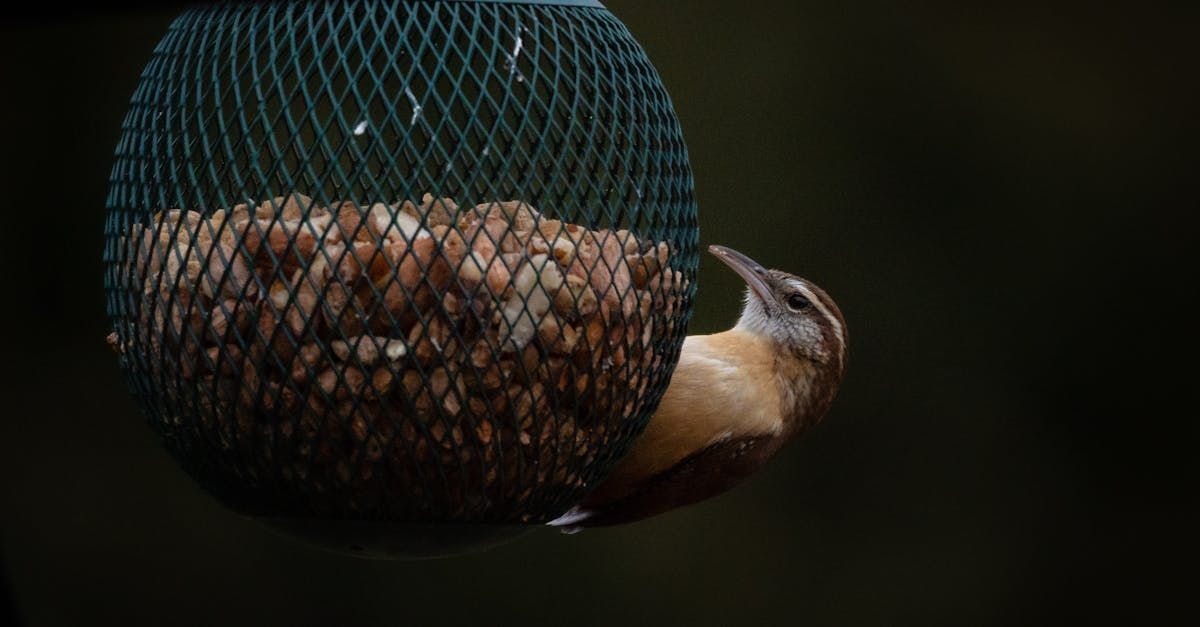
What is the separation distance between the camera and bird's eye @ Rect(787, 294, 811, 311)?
289 cm

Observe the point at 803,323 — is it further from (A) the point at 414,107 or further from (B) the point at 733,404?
(A) the point at 414,107

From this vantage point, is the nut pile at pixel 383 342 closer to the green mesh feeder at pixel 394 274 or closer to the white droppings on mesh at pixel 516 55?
the green mesh feeder at pixel 394 274

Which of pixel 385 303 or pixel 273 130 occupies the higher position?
pixel 273 130

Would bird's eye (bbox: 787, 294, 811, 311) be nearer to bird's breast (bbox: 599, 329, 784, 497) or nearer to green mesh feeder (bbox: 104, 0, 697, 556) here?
bird's breast (bbox: 599, 329, 784, 497)

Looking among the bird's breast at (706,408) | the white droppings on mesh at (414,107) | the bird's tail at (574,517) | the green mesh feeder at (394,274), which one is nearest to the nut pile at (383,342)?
the green mesh feeder at (394,274)

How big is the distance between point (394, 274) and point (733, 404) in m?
0.93

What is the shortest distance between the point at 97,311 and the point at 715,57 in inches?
84.1

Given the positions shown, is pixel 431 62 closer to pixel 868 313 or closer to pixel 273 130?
pixel 273 130

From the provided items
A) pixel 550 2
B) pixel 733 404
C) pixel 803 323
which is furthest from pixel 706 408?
pixel 550 2

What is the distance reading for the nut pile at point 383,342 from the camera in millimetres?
1994

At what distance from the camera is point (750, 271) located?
302 centimetres

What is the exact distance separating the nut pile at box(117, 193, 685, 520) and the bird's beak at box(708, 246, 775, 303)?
792 mm

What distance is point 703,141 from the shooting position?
5.14 m

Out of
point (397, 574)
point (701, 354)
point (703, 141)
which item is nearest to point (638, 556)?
point (397, 574)
